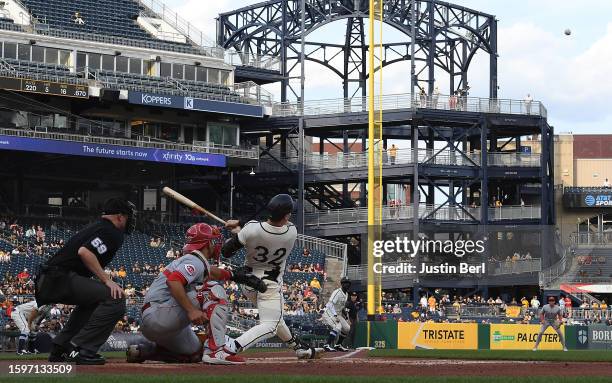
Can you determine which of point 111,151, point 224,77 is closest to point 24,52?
point 111,151

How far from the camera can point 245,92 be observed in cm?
6094

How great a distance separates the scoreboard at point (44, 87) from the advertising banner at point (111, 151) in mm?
2033

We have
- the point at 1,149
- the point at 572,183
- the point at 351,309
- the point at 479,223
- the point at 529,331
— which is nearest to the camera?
the point at 351,309

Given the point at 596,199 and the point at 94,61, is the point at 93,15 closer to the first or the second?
the point at 94,61

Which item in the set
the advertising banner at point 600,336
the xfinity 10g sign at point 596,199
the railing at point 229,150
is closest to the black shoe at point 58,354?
the advertising banner at point 600,336

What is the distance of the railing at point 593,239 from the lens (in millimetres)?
62125

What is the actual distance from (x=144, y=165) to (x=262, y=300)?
133ft

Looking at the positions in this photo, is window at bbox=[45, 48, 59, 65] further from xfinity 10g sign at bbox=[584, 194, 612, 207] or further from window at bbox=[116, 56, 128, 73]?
xfinity 10g sign at bbox=[584, 194, 612, 207]

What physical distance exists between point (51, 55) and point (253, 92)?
10.7m

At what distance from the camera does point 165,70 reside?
58625 millimetres

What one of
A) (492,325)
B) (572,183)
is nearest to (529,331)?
(492,325)

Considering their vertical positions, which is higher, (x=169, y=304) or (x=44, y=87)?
(x=44, y=87)

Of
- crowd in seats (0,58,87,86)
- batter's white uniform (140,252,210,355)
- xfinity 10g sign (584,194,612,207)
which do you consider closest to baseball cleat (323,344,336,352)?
batter's white uniform (140,252,210,355)

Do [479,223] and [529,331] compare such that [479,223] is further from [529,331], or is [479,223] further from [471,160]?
[529,331]
